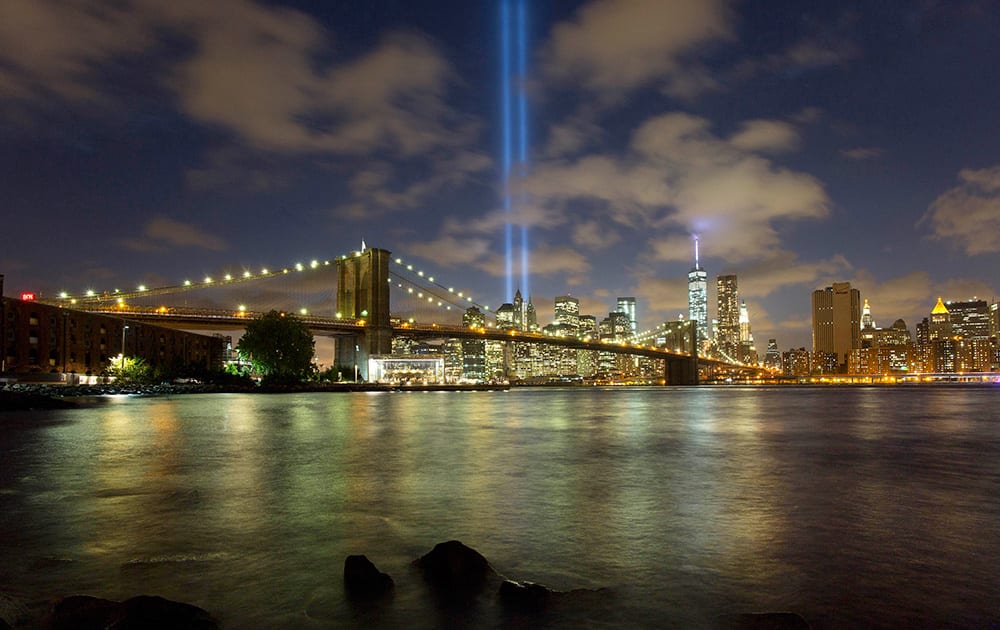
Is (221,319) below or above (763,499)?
above

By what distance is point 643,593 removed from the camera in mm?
6230

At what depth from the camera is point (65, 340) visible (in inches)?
2778

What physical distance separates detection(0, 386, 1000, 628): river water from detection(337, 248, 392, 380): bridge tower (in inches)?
3170

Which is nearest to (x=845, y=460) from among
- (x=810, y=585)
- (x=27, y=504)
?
(x=810, y=585)

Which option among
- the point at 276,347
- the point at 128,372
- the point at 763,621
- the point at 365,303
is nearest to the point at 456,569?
the point at 763,621

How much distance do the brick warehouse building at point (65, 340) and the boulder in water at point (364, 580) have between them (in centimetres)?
6936

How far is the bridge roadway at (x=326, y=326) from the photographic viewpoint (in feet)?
279

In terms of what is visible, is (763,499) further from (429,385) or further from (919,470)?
(429,385)

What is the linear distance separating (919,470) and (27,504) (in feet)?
59.0

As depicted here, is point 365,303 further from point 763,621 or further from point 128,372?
point 763,621

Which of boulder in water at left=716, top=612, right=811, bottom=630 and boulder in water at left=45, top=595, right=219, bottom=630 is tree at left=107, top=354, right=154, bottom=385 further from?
boulder in water at left=716, top=612, right=811, bottom=630

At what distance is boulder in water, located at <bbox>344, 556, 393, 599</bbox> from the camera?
20.1 feet

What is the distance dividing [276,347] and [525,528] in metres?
84.0

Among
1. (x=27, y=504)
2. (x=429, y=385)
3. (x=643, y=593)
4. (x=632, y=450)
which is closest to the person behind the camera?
(x=643, y=593)
